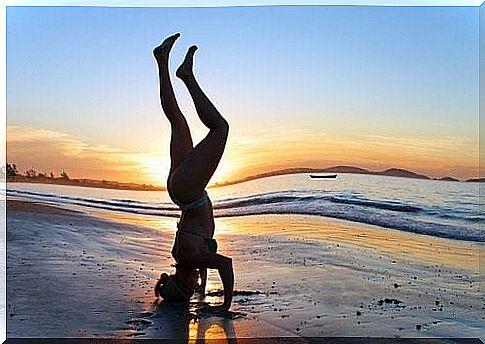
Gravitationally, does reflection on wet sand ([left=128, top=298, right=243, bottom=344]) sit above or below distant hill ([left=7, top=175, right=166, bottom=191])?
below

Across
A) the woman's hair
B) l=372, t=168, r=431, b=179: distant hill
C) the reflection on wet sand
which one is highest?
l=372, t=168, r=431, b=179: distant hill

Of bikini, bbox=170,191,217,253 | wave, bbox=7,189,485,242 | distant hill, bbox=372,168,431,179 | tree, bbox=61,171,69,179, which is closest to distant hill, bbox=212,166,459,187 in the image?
distant hill, bbox=372,168,431,179

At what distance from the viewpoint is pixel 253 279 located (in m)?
3.84

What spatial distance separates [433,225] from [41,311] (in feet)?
6.95

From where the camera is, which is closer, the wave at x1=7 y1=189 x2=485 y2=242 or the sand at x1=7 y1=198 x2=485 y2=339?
the sand at x1=7 y1=198 x2=485 y2=339

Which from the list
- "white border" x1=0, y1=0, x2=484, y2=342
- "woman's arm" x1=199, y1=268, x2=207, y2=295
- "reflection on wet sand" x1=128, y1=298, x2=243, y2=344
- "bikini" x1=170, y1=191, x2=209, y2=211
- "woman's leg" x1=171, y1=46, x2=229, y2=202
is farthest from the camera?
"white border" x1=0, y1=0, x2=484, y2=342

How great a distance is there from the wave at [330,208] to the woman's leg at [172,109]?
106cm

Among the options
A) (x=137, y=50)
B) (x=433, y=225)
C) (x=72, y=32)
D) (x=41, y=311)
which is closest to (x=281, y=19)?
(x=137, y=50)

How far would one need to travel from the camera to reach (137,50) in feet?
13.9

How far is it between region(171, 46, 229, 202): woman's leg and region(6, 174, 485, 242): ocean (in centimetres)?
106

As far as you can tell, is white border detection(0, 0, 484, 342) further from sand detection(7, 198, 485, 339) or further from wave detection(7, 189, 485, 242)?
wave detection(7, 189, 485, 242)

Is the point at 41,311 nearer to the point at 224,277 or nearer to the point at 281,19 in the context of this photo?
the point at 224,277

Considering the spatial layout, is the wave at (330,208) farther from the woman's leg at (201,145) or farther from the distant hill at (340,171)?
the woman's leg at (201,145)

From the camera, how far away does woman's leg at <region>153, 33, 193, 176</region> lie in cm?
329
